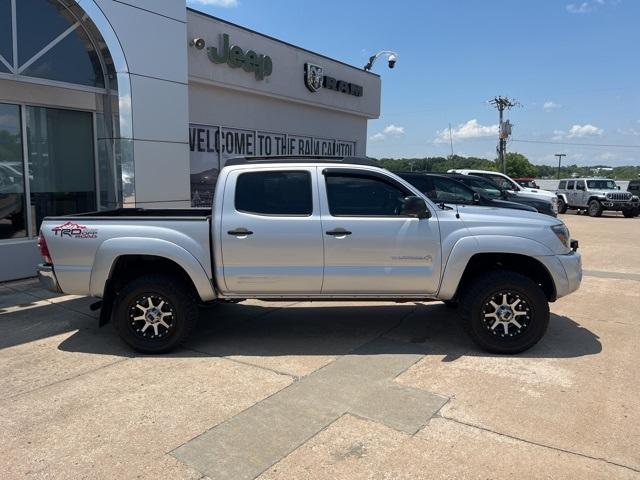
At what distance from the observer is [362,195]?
5.22 meters

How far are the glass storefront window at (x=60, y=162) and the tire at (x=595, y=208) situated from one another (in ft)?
76.0

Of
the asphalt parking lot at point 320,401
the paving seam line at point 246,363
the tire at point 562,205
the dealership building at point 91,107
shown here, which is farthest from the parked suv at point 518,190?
the paving seam line at point 246,363

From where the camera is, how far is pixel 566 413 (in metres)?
3.93

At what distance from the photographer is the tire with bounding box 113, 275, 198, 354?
5.08m

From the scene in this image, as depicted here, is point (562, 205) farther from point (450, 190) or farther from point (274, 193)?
point (274, 193)

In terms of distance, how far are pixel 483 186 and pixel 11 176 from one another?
11588 mm

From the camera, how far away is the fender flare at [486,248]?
5.03 metres

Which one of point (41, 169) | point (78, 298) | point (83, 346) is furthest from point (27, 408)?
point (41, 169)

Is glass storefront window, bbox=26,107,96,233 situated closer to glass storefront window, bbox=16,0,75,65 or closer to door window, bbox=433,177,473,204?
glass storefront window, bbox=16,0,75,65

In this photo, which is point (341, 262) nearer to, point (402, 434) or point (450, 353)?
point (450, 353)

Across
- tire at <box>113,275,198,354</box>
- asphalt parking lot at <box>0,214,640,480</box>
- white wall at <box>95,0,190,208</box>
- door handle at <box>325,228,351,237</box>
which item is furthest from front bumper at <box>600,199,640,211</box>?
tire at <box>113,275,198,354</box>

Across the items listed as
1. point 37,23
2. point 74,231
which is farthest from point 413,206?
point 37,23

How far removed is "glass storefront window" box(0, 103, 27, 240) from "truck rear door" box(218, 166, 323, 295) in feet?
17.3

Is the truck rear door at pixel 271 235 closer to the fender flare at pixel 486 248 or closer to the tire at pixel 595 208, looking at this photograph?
the fender flare at pixel 486 248
